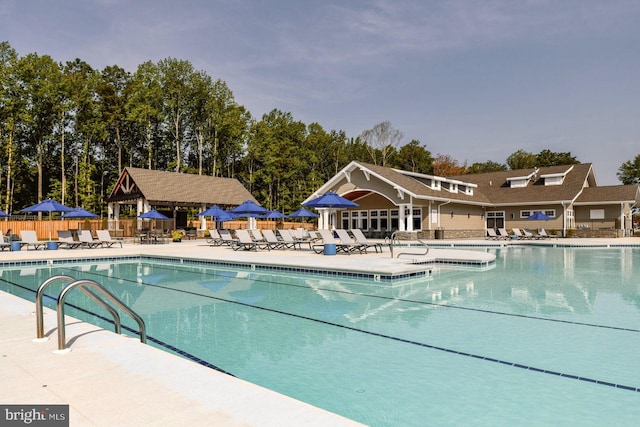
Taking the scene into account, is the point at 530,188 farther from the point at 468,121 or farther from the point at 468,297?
the point at 468,297

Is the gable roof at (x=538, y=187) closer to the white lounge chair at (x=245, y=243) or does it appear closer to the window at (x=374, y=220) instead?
the window at (x=374, y=220)

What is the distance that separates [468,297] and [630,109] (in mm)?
34350

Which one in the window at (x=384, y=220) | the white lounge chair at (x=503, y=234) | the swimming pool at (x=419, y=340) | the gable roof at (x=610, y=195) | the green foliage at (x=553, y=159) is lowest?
the swimming pool at (x=419, y=340)

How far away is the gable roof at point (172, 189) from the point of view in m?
30.2

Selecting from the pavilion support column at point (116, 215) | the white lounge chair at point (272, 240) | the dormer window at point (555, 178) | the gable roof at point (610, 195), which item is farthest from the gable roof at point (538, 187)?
the pavilion support column at point (116, 215)

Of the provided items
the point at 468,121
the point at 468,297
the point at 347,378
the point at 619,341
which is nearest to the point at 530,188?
the point at 468,121

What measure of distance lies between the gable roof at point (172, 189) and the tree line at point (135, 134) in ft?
25.0

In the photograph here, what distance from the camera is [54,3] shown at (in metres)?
19.0

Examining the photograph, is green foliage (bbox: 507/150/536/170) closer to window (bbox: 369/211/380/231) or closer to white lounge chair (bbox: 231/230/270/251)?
window (bbox: 369/211/380/231)

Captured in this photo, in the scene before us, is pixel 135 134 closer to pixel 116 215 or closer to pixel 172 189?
pixel 116 215

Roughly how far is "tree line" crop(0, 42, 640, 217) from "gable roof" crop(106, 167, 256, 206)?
7615mm

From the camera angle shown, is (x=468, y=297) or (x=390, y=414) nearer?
(x=390, y=414)

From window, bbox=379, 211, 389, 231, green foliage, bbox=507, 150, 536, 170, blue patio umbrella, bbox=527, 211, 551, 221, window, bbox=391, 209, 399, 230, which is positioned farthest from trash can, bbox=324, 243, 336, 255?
green foliage, bbox=507, 150, 536, 170

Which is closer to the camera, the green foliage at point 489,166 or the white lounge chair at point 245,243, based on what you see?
the white lounge chair at point 245,243
